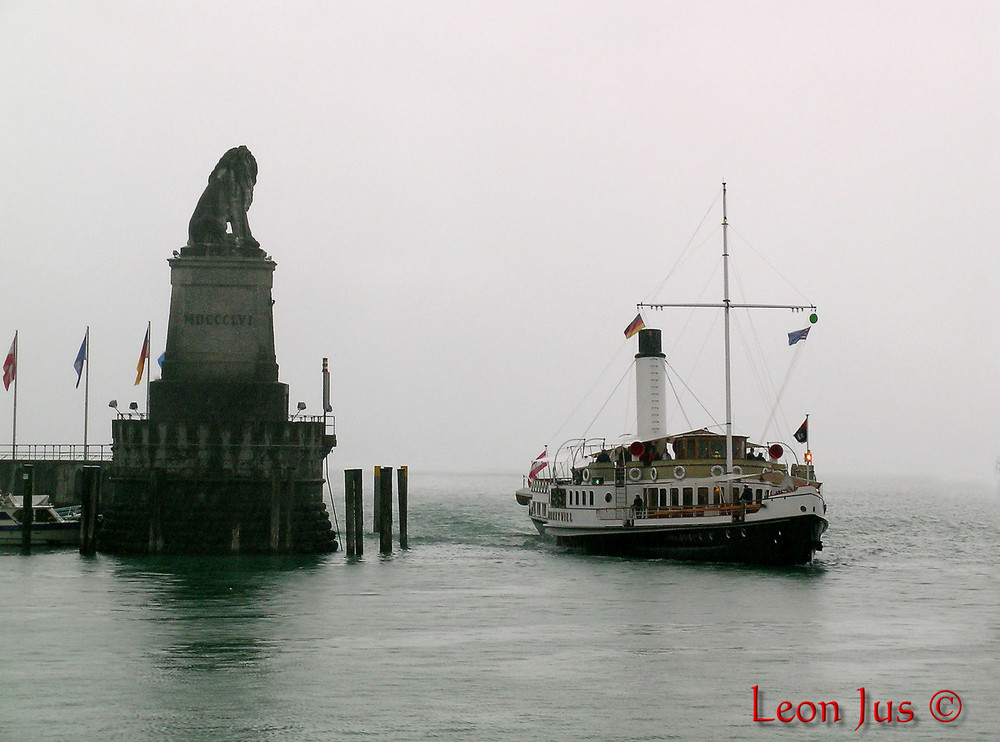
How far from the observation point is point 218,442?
54375 millimetres

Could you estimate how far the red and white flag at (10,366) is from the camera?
245 feet

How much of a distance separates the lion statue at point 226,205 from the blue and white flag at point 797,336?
2236 centimetres

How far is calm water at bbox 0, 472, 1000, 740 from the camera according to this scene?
Result: 26.4m

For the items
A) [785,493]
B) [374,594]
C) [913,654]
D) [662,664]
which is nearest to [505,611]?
[374,594]

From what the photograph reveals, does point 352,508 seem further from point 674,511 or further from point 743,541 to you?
point 743,541

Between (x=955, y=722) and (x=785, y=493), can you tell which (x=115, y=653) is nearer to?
(x=955, y=722)

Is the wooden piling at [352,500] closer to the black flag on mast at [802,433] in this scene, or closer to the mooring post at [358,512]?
the mooring post at [358,512]

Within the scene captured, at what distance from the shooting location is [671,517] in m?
58.1

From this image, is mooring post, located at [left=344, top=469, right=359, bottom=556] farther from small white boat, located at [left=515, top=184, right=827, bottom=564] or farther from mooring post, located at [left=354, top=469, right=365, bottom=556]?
small white boat, located at [left=515, top=184, right=827, bottom=564]

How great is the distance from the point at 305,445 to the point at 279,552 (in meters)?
4.40

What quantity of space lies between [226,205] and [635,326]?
18.7 metres

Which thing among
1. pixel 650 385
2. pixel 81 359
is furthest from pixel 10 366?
pixel 650 385

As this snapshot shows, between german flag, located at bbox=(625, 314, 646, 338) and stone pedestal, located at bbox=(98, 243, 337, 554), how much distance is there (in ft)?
47.7

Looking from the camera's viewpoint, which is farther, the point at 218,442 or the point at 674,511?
the point at 674,511
